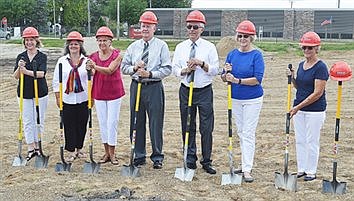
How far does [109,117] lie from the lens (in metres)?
7.99

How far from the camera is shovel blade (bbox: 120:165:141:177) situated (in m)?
7.59

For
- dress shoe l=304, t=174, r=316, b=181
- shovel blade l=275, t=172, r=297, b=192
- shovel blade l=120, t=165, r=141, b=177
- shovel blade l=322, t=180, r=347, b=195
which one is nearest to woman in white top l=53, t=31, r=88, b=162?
shovel blade l=120, t=165, r=141, b=177

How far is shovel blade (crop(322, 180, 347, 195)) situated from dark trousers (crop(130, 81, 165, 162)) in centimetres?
248

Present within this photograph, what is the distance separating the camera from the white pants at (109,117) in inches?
314

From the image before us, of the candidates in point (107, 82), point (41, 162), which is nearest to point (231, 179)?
point (107, 82)

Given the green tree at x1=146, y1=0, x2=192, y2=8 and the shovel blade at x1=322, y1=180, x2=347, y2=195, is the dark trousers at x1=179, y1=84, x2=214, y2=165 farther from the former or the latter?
the green tree at x1=146, y1=0, x2=192, y2=8

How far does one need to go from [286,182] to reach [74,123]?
3.30 metres

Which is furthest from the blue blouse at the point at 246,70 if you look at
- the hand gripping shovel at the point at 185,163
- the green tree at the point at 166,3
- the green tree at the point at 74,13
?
the green tree at the point at 166,3

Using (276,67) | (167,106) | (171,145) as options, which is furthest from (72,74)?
(276,67)

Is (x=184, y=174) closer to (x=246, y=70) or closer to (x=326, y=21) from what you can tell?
(x=246, y=70)

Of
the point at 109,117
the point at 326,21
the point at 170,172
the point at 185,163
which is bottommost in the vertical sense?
the point at 170,172

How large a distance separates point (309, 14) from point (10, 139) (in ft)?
174

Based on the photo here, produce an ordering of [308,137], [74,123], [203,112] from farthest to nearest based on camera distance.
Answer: [74,123] → [203,112] → [308,137]

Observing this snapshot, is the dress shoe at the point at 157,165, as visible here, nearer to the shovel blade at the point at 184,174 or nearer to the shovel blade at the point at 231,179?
the shovel blade at the point at 184,174
